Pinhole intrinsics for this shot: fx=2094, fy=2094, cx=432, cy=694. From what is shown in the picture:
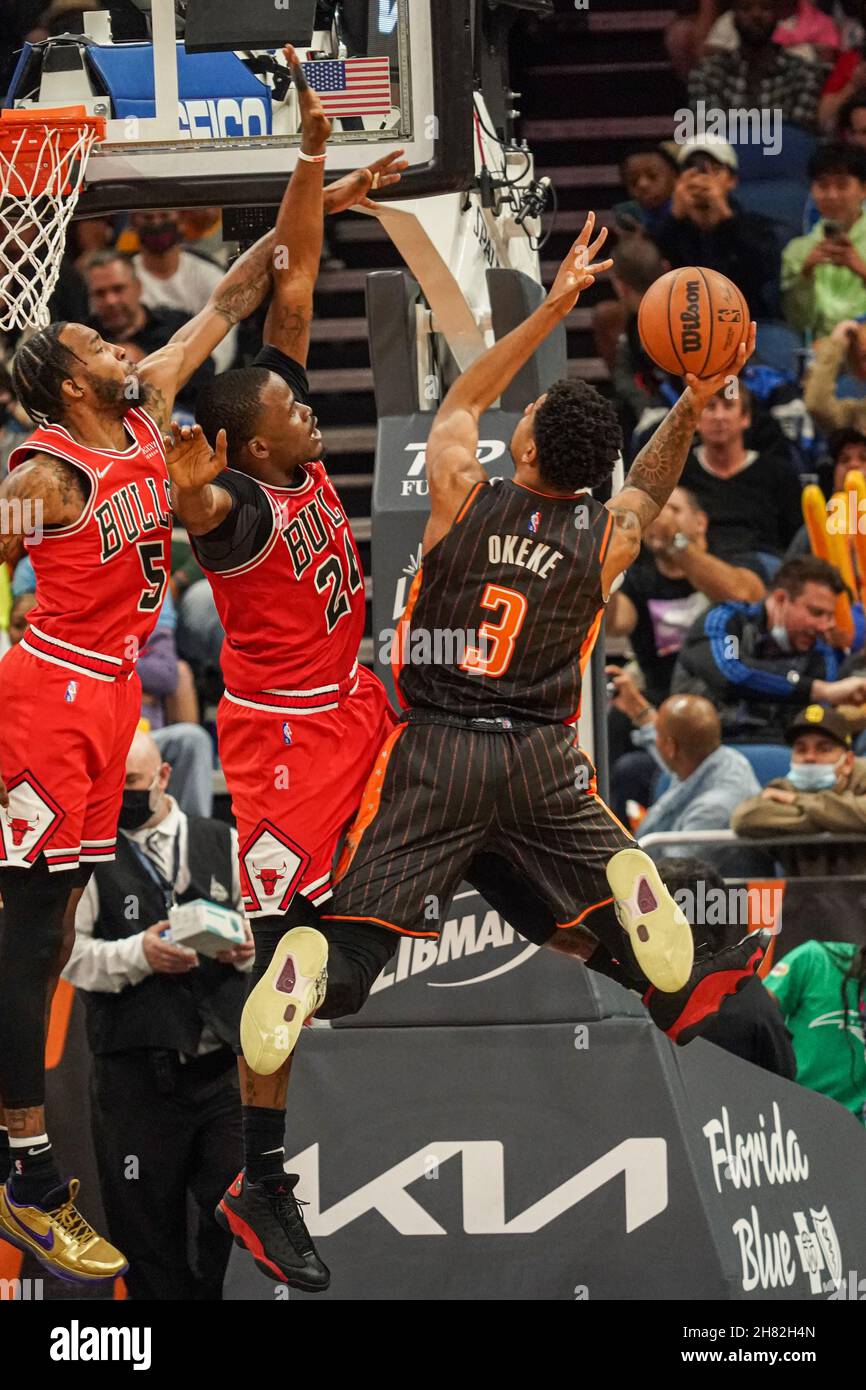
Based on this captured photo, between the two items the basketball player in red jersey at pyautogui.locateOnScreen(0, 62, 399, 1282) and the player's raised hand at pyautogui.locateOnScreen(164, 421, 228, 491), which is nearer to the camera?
the player's raised hand at pyautogui.locateOnScreen(164, 421, 228, 491)

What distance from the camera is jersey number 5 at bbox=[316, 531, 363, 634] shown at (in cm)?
615

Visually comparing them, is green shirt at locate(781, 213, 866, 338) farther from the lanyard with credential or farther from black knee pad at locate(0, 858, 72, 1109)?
black knee pad at locate(0, 858, 72, 1109)

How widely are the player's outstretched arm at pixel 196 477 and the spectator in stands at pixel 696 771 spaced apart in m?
3.97

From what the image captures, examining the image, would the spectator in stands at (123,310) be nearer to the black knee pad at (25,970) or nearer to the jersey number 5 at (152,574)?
the jersey number 5 at (152,574)

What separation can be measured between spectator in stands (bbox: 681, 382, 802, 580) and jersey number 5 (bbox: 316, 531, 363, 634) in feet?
16.2

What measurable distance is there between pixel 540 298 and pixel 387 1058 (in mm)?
2729

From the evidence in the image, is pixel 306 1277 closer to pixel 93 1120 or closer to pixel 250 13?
pixel 93 1120

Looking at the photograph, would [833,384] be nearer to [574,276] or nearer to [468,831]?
[574,276]

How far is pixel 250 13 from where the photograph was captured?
6.63 meters

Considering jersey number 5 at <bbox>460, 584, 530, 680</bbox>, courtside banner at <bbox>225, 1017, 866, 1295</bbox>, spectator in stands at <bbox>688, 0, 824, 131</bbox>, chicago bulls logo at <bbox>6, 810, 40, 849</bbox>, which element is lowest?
courtside banner at <bbox>225, 1017, 866, 1295</bbox>

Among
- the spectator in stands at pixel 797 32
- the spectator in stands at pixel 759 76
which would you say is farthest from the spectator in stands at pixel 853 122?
the spectator in stands at pixel 797 32

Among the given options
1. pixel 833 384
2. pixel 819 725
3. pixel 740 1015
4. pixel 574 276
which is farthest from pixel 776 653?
pixel 574 276

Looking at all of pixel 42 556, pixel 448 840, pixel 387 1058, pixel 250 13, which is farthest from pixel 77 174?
pixel 387 1058

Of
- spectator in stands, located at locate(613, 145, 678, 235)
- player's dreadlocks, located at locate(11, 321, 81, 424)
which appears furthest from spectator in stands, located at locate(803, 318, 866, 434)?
player's dreadlocks, located at locate(11, 321, 81, 424)
